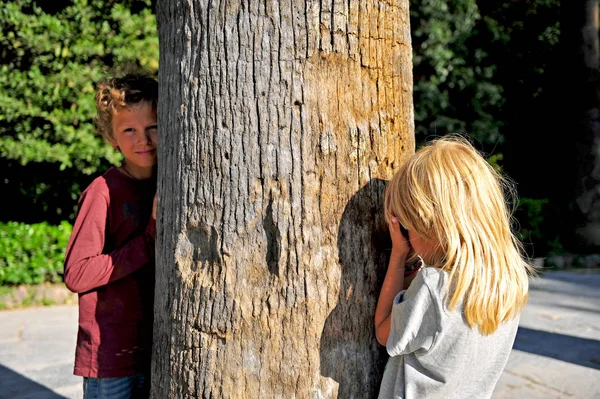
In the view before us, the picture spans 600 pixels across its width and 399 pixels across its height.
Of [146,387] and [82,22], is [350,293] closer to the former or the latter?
[146,387]

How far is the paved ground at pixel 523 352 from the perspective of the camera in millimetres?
4172

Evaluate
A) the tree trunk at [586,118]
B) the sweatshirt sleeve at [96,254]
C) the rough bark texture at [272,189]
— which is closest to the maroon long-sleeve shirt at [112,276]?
the sweatshirt sleeve at [96,254]

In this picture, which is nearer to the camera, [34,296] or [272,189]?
[272,189]

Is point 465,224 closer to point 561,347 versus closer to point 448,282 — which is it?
point 448,282

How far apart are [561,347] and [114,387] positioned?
409 centimetres

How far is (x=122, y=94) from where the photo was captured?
211 cm

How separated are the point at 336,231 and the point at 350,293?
0.17 metres

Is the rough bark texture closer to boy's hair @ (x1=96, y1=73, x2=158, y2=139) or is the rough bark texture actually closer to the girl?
the girl

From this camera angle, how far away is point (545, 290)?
24.9ft

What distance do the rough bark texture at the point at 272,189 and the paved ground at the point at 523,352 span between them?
218 centimetres

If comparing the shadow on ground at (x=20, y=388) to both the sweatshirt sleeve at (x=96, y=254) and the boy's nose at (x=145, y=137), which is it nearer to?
the sweatshirt sleeve at (x=96, y=254)

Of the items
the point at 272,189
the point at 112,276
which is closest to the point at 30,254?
the point at 112,276

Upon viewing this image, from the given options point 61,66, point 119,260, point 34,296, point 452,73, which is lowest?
point 34,296

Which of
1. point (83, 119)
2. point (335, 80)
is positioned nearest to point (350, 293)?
point (335, 80)
